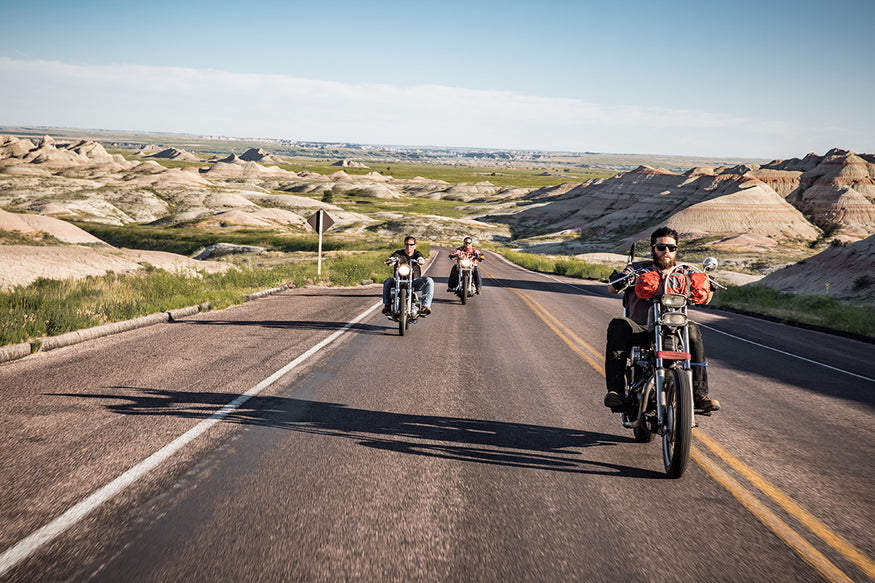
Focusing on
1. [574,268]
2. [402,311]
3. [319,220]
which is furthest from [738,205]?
[402,311]

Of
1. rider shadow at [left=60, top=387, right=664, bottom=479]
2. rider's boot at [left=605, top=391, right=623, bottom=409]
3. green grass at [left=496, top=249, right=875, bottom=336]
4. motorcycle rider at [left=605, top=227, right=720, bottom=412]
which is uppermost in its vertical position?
motorcycle rider at [left=605, top=227, right=720, bottom=412]

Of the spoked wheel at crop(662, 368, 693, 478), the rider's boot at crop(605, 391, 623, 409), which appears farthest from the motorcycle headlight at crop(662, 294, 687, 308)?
the rider's boot at crop(605, 391, 623, 409)

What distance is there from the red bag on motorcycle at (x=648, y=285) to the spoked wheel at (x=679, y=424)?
27.8 inches

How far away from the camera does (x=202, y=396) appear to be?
6543mm

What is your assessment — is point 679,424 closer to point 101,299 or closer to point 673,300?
point 673,300

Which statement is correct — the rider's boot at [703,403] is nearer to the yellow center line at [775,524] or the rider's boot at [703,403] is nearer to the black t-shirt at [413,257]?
the yellow center line at [775,524]

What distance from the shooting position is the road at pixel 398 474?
3.43 m

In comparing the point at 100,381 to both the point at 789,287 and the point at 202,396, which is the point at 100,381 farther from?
the point at 789,287

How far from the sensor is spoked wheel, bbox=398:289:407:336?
11.6m

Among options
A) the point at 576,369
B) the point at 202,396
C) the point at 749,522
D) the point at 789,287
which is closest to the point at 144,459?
the point at 202,396

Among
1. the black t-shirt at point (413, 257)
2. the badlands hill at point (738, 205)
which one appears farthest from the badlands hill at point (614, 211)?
the black t-shirt at point (413, 257)

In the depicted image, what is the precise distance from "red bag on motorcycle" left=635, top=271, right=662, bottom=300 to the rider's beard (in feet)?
1.50

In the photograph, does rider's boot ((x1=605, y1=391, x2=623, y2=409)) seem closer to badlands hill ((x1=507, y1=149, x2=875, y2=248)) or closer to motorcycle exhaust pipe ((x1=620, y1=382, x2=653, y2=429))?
motorcycle exhaust pipe ((x1=620, y1=382, x2=653, y2=429))

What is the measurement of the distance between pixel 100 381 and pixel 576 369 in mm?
6355
